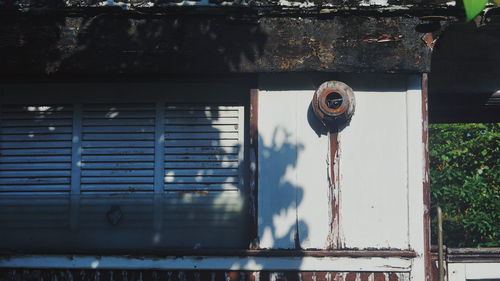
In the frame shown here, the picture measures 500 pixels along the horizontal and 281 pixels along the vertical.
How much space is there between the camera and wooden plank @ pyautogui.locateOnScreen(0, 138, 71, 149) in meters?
6.27

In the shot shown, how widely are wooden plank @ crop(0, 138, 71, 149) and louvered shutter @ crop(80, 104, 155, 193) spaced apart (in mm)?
211

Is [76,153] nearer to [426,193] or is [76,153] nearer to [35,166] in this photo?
[35,166]

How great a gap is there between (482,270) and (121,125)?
171 inches

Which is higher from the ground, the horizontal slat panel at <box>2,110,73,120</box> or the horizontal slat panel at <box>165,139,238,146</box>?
the horizontal slat panel at <box>2,110,73,120</box>

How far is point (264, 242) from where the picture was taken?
5.76 m

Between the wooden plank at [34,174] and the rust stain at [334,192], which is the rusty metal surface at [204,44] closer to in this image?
the rust stain at [334,192]

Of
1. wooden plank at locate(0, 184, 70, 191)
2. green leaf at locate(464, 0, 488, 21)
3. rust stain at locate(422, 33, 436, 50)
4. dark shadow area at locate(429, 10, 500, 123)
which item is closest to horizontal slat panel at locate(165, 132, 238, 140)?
wooden plank at locate(0, 184, 70, 191)

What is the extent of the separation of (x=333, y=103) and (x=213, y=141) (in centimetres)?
126

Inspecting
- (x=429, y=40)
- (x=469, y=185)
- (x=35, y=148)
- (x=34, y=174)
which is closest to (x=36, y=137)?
(x=35, y=148)

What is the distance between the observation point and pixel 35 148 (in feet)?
20.7

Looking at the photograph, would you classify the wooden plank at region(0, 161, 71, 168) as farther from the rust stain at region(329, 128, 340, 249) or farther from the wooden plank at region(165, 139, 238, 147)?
the rust stain at region(329, 128, 340, 249)

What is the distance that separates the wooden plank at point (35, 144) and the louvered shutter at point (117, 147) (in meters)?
0.21

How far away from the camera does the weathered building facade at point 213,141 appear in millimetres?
5754

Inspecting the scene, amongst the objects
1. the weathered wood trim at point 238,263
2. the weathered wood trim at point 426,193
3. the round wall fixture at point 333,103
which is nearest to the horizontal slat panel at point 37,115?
the weathered wood trim at point 238,263
